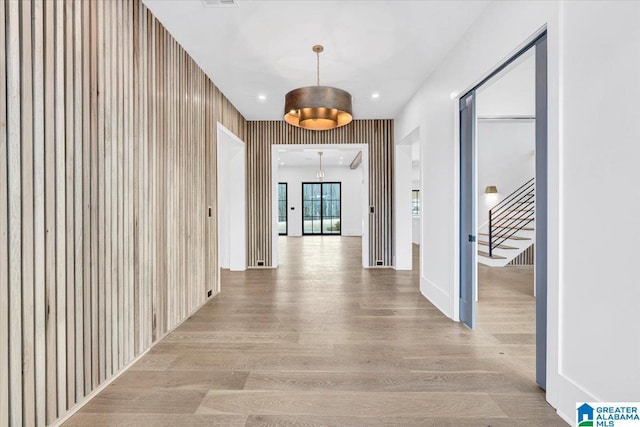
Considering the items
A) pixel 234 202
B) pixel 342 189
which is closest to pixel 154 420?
pixel 234 202

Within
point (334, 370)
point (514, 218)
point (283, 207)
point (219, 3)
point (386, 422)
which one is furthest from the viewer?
point (283, 207)

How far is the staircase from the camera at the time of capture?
598 cm

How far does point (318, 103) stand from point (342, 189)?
10.2m

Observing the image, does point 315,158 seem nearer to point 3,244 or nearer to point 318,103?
point 318,103

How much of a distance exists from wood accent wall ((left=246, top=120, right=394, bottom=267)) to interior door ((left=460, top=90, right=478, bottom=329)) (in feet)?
9.43

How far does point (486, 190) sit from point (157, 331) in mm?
6368

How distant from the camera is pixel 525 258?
614 cm

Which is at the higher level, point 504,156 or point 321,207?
point 504,156

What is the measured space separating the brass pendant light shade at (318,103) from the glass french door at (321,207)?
31.6 ft
